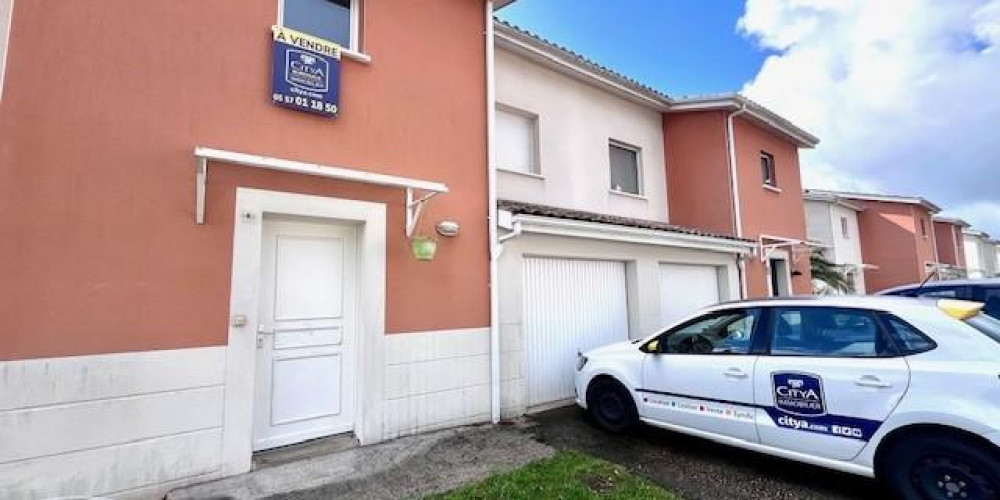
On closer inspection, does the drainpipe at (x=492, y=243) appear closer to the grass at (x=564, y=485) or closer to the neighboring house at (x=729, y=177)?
the grass at (x=564, y=485)

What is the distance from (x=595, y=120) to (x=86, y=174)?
347 inches

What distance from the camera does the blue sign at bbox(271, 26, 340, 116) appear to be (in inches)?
198

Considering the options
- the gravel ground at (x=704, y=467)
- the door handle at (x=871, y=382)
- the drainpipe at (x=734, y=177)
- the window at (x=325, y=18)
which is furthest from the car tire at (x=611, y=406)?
the drainpipe at (x=734, y=177)

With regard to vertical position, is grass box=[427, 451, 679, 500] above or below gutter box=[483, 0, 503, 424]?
below

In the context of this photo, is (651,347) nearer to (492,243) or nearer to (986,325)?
(492,243)

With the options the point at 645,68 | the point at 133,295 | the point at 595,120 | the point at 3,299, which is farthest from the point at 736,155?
the point at 3,299

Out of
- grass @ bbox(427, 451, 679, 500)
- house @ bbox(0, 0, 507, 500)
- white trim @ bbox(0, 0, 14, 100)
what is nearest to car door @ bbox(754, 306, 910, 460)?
grass @ bbox(427, 451, 679, 500)

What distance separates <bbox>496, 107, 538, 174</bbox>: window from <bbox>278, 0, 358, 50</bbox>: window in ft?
11.0

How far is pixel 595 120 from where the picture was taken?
10.2 metres

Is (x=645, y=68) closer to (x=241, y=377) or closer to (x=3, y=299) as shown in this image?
(x=241, y=377)

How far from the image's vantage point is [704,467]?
4.81m

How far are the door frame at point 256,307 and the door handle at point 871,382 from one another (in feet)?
15.7

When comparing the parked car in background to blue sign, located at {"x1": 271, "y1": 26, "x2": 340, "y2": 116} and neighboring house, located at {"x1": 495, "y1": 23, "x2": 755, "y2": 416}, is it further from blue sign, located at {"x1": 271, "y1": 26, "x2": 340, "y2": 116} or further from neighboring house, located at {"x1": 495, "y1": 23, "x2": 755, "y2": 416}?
blue sign, located at {"x1": 271, "y1": 26, "x2": 340, "y2": 116}

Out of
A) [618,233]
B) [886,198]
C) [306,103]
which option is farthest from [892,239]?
[306,103]
